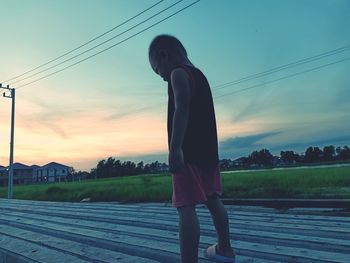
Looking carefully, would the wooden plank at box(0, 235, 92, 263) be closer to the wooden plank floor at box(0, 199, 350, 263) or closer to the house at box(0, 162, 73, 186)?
the wooden plank floor at box(0, 199, 350, 263)

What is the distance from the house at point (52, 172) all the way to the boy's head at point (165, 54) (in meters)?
94.3

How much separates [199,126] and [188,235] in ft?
2.19

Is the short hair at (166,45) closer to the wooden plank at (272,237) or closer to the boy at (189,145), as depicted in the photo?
the boy at (189,145)

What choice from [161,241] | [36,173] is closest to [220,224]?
[161,241]

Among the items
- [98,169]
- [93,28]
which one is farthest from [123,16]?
[98,169]

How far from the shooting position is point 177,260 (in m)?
2.23

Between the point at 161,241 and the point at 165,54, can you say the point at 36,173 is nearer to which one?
the point at 161,241

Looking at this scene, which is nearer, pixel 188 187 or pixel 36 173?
pixel 188 187

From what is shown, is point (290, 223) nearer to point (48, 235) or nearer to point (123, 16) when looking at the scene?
point (48, 235)

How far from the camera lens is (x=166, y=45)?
2.19 m

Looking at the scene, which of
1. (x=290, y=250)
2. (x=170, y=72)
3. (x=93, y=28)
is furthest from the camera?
(x=93, y=28)

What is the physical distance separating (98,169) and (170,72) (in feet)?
279

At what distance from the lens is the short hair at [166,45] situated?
7.18 ft

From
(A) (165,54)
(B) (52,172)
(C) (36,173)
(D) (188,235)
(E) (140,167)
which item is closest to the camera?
(D) (188,235)
